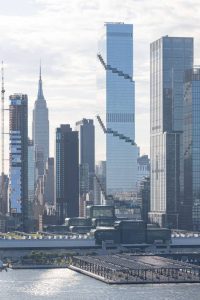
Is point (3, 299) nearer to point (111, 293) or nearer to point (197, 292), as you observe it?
point (111, 293)

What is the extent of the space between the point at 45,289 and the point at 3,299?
564 inches

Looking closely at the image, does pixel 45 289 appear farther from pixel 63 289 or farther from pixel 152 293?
pixel 152 293

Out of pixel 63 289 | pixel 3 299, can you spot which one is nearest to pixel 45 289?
pixel 63 289

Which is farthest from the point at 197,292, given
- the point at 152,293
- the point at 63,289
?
the point at 63,289

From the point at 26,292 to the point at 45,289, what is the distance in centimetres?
548

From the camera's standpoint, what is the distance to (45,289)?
192 metres

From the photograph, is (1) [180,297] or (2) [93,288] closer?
(1) [180,297]

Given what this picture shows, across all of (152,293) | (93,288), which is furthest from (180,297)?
(93,288)

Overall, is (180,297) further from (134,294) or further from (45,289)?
(45,289)

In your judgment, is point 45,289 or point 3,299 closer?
point 3,299

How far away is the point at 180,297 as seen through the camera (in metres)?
179

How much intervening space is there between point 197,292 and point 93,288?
17.0 meters

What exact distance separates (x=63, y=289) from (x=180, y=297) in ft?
68.8

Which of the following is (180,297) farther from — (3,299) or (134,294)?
(3,299)
